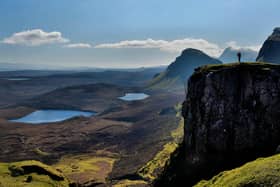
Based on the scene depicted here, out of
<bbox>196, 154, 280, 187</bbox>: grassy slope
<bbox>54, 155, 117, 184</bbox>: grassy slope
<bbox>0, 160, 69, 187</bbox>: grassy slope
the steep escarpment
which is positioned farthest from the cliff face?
<bbox>54, 155, 117, 184</bbox>: grassy slope

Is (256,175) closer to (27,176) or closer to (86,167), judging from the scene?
(27,176)

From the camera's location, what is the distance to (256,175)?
123ft

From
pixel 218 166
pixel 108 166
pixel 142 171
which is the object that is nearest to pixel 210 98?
pixel 218 166

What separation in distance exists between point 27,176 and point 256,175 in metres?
60.6

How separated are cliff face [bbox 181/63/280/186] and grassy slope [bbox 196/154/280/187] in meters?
6.60

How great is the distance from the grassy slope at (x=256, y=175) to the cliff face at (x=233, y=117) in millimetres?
6599

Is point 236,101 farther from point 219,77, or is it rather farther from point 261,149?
point 261,149

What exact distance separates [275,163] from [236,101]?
1492 cm

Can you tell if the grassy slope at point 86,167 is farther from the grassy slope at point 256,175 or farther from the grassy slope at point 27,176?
the grassy slope at point 256,175

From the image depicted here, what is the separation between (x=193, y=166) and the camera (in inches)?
2151

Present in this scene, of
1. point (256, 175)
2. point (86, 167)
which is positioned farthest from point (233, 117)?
point (86, 167)

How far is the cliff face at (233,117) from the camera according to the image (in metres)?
48.3

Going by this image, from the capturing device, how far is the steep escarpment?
48.3 m

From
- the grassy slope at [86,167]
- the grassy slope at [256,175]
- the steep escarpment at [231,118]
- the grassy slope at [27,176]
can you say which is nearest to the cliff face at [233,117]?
the steep escarpment at [231,118]
